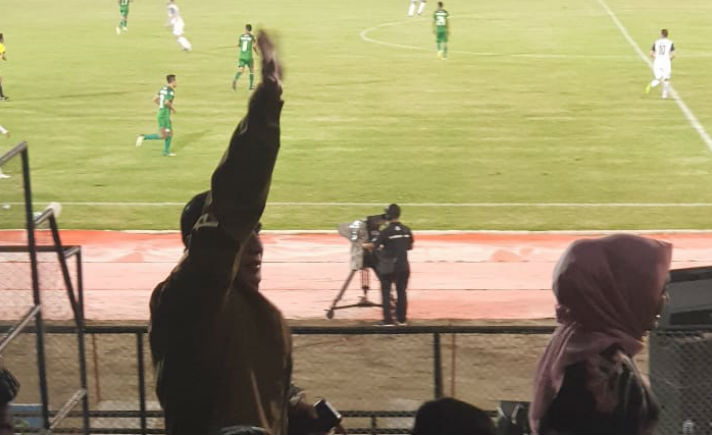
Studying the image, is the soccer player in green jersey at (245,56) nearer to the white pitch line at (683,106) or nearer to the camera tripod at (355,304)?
the white pitch line at (683,106)

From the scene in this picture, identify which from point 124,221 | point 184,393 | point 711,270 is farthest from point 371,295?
point 184,393

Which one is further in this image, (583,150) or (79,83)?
(79,83)

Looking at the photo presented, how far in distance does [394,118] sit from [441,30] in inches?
359

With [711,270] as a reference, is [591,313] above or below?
above

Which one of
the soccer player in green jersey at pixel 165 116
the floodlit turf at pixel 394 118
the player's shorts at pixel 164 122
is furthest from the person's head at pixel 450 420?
the player's shorts at pixel 164 122

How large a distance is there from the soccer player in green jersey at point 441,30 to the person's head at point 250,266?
33.8m

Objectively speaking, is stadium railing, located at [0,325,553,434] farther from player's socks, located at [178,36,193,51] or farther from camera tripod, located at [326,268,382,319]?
player's socks, located at [178,36,193,51]

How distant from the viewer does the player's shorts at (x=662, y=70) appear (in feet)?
98.7

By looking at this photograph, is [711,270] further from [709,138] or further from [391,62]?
[391,62]

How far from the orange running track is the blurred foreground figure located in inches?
480

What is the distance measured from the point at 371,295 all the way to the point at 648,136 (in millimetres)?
11770

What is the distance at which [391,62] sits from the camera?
36812 millimetres

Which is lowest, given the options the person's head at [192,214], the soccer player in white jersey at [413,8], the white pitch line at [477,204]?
the white pitch line at [477,204]

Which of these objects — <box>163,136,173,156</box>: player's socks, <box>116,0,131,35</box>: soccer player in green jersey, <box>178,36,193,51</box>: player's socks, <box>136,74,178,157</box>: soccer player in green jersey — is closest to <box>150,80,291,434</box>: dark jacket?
<box>136,74,178,157</box>: soccer player in green jersey
